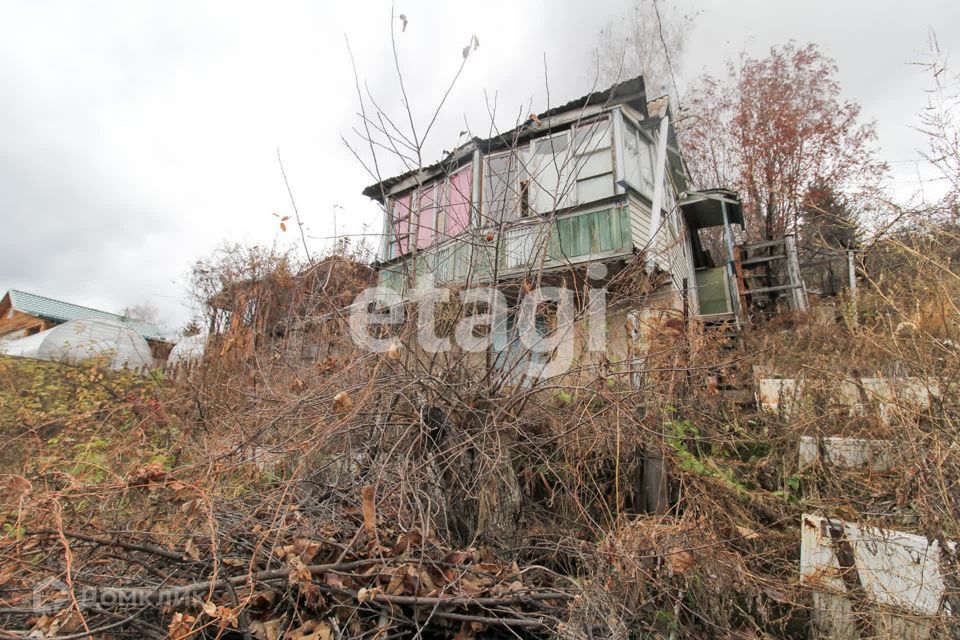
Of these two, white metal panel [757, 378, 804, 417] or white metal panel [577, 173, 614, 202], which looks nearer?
white metal panel [757, 378, 804, 417]

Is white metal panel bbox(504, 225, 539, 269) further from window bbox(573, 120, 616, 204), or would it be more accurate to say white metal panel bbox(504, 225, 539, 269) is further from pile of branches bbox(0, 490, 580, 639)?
pile of branches bbox(0, 490, 580, 639)

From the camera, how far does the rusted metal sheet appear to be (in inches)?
78.2

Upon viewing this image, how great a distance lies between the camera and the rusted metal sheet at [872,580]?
Result: 1986 mm

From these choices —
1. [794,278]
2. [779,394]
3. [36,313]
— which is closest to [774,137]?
[794,278]

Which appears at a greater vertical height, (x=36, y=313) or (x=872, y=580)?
(x=36, y=313)

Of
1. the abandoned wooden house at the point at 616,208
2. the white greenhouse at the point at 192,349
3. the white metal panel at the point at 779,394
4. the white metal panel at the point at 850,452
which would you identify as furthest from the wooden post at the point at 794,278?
the white greenhouse at the point at 192,349

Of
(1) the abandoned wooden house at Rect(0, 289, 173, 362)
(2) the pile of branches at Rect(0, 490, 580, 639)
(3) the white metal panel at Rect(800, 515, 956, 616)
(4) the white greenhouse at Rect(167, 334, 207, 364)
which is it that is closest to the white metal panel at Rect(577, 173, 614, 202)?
(3) the white metal panel at Rect(800, 515, 956, 616)

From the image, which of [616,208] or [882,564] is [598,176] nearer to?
[616,208]

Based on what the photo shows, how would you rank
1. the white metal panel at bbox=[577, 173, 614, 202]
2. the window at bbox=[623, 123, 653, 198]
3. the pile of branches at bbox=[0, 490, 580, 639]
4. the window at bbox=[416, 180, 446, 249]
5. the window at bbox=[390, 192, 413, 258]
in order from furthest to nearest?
the window at bbox=[623, 123, 653, 198] < the white metal panel at bbox=[577, 173, 614, 202] < the window at bbox=[416, 180, 446, 249] < the window at bbox=[390, 192, 413, 258] < the pile of branches at bbox=[0, 490, 580, 639]

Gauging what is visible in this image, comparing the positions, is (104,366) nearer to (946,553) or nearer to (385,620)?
(385,620)

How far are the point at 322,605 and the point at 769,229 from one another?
1790cm

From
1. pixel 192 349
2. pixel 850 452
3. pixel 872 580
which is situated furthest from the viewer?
pixel 192 349

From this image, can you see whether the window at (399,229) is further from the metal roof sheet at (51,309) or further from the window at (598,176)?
Answer: the metal roof sheet at (51,309)

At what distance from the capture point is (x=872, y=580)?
2176mm
